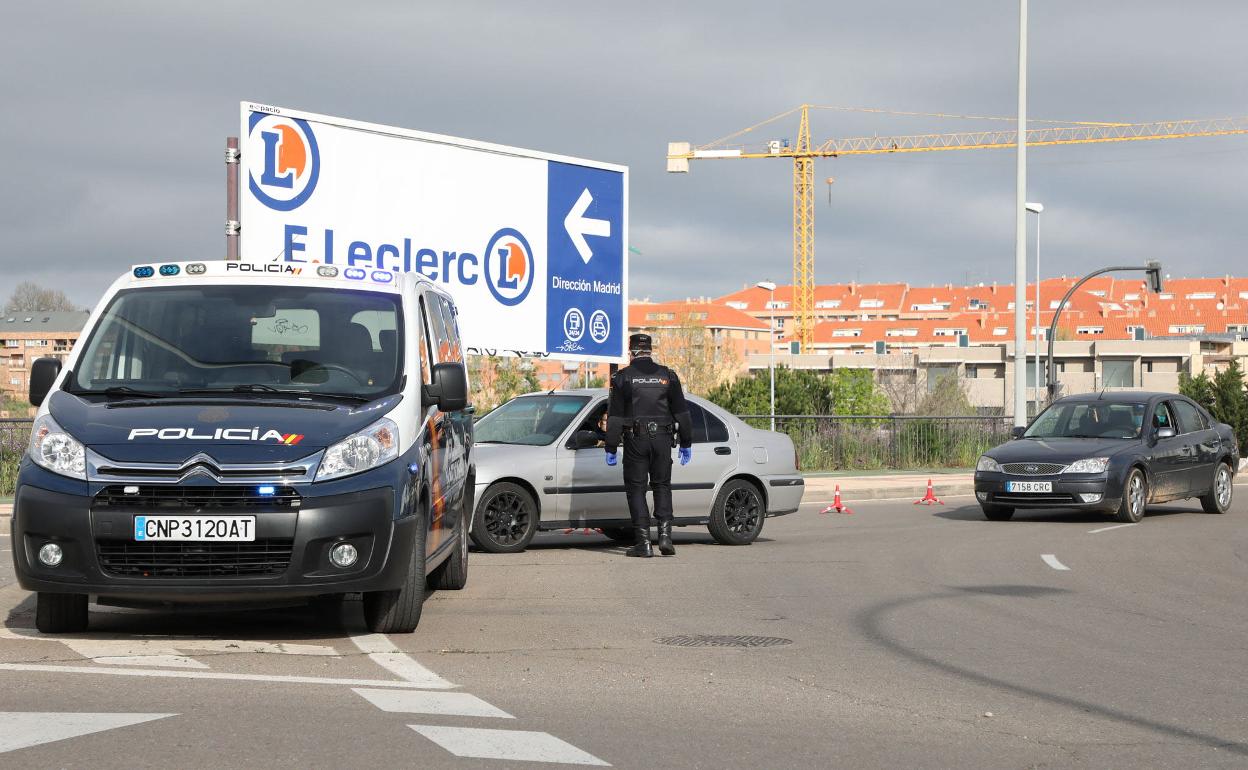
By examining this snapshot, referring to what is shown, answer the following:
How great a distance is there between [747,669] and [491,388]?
5502 centimetres

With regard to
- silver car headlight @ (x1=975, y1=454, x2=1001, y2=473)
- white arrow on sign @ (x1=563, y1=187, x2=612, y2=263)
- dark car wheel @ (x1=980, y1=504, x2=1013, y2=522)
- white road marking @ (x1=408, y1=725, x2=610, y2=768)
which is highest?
white arrow on sign @ (x1=563, y1=187, x2=612, y2=263)

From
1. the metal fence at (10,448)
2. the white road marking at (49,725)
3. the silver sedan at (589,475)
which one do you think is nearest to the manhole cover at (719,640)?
the white road marking at (49,725)

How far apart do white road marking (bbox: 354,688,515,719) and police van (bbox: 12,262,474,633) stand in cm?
120

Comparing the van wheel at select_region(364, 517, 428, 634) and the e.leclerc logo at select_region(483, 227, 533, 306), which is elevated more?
the e.leclerc logo at select_region(483, 227, 533, 306)

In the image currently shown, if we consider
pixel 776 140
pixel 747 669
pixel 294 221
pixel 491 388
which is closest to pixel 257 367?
pixel 747 669

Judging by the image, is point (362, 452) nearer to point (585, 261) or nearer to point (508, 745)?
point (508, 745)

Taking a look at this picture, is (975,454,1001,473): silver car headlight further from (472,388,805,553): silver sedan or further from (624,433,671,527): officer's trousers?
(624,433,671,527): officer's trousers

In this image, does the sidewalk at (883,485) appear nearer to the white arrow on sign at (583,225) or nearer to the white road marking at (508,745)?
the white arrow on sign at (583,225)

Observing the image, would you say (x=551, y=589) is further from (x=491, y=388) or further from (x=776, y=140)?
(x=776, y=140)

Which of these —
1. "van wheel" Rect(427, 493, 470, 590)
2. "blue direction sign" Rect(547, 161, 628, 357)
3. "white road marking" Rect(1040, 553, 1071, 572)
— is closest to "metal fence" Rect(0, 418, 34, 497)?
"blue direction sign" Rect(547, 161, 628, 357)

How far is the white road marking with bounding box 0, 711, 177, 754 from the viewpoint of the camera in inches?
218

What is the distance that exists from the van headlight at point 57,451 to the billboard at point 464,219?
1227cm

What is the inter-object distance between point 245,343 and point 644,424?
17.4 ft

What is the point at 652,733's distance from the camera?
5.92 metres
